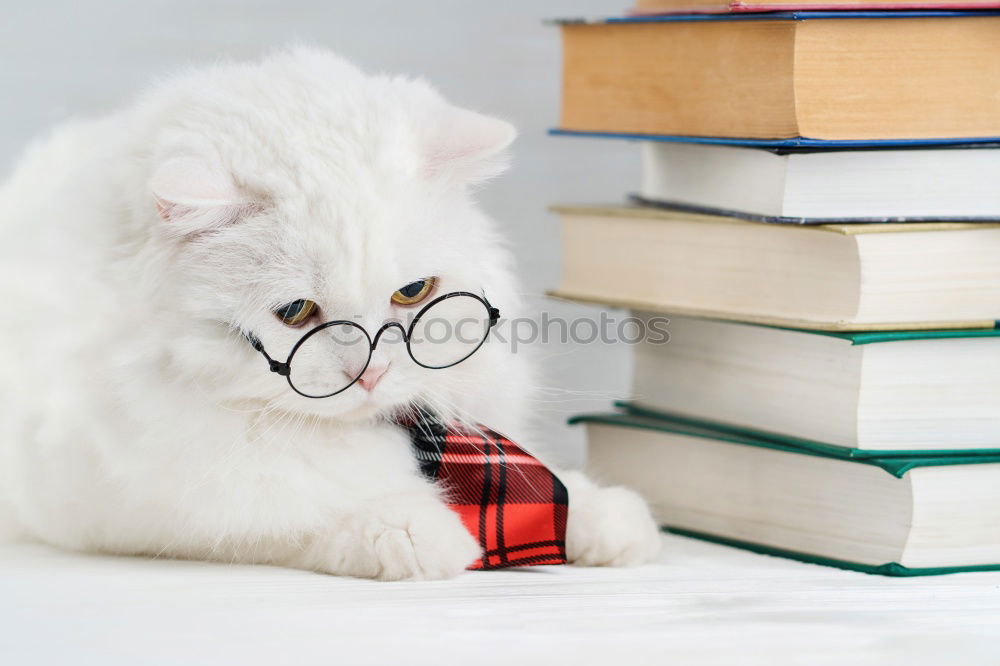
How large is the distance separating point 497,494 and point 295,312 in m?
0.28

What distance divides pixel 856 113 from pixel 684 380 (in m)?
0.38

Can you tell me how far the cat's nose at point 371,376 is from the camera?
1.04m

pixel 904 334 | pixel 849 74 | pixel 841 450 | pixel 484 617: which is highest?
pixel 849 74

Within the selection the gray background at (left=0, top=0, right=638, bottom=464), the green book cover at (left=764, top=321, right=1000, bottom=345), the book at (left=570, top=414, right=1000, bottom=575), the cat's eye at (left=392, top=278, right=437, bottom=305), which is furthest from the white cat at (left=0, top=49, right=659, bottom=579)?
the gray background at (left=0, top=0, right=638, bottom=464)

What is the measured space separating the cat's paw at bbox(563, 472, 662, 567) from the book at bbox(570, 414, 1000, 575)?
13 cm

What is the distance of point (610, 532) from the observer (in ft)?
3.97

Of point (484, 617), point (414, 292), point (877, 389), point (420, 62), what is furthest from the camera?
point (420, 62)

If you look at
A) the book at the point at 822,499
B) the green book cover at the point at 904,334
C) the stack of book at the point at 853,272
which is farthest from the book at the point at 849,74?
the book at the point at 822,499

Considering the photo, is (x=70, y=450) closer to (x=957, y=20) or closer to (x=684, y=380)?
(x=684, y=380)

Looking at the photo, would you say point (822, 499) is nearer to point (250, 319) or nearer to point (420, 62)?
point (250, 319)

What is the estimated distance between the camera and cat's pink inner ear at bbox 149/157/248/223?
3.27 ft

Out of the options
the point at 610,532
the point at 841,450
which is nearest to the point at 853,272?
the point at 841,450

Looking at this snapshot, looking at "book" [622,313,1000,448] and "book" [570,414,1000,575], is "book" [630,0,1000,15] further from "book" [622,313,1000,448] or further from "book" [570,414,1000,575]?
"book" [570,414,1000,575]

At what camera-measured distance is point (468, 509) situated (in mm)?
1166
